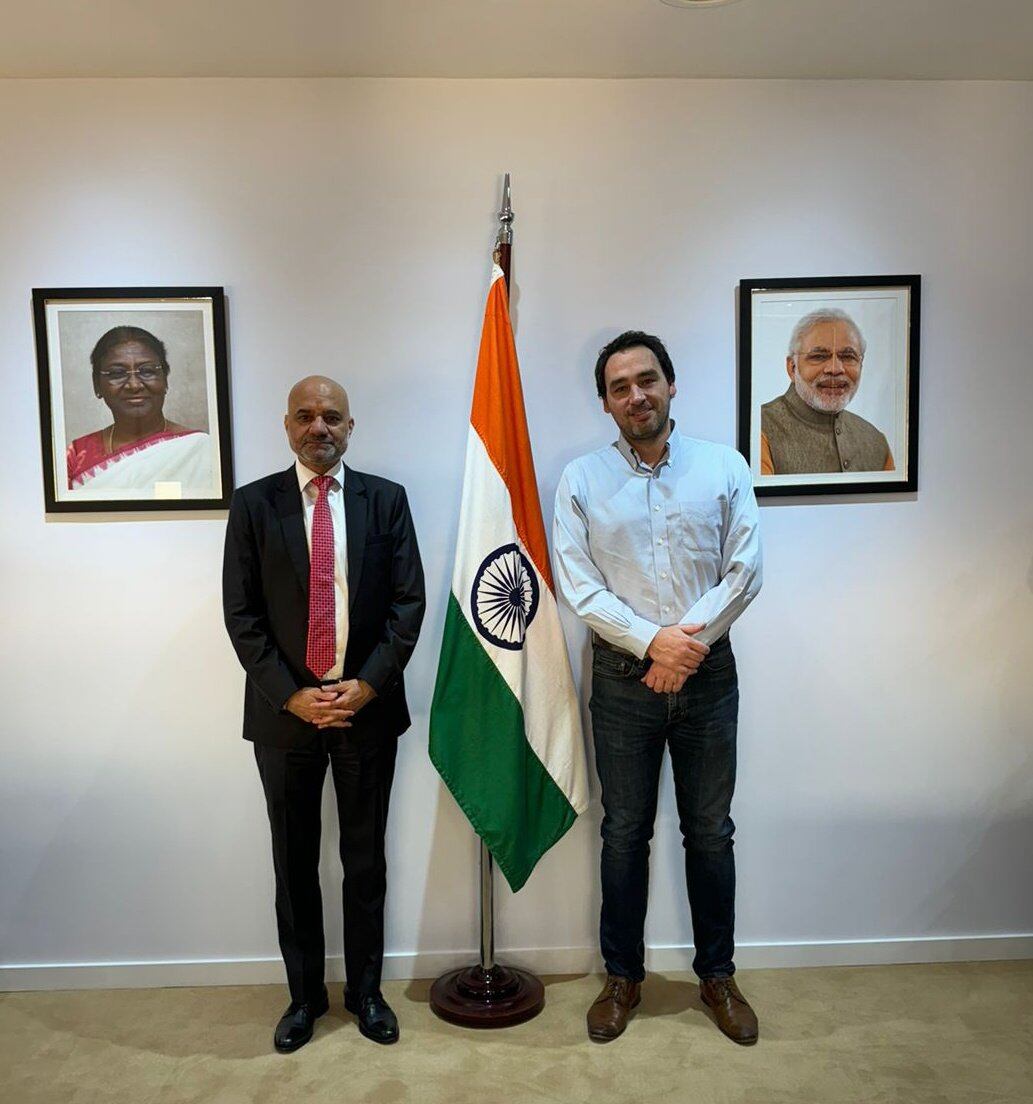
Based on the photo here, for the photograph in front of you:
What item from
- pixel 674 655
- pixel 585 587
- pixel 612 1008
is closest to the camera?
pixel 674 655

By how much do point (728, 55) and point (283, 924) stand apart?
2608 millimetres

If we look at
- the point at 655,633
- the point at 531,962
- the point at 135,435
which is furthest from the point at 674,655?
the point at 135,435

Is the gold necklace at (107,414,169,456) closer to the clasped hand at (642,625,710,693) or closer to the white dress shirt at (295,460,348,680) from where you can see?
the white dress shirt at (295,460,348,680)

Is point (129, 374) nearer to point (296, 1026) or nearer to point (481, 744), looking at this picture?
point (481, 744)

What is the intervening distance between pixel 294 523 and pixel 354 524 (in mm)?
149

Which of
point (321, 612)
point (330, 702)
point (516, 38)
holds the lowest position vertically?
point (330, 702)

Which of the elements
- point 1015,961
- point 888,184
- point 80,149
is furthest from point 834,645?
point 80,149

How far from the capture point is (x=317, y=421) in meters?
2.34

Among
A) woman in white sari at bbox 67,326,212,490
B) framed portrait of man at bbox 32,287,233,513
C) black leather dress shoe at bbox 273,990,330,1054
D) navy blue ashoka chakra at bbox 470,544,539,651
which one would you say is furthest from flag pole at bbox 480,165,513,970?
woman in white sari at bbox 67,326,212,490

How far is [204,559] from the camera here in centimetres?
273

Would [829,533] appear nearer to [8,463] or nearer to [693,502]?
[693,502]

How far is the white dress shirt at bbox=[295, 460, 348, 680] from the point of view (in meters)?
2.38

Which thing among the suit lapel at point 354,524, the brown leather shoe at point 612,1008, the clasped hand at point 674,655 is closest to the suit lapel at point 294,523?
the suit lapel at point 354,524

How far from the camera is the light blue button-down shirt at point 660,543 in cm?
238
